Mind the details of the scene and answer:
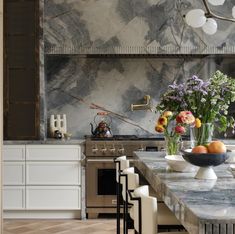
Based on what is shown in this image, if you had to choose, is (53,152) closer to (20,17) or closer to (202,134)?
(20,17)

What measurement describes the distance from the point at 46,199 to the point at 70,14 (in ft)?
6.49

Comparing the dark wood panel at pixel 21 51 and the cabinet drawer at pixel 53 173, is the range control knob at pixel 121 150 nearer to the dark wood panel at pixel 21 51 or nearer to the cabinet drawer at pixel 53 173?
the cabinet drawer at pixel 53 173

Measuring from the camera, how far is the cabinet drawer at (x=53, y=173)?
479cm

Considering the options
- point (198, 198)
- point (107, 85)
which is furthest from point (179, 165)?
point (107, 85)

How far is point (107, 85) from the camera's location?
5445mm

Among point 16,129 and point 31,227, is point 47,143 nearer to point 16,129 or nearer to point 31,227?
point 16,129

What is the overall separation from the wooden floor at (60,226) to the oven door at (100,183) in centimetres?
19

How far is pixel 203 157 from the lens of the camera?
2.25 metres

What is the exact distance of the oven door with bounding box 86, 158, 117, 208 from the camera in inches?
189

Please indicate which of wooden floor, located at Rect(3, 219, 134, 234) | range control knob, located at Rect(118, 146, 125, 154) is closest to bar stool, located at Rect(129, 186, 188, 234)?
wooden floor, located at Rect(3, 219, 134, 234)

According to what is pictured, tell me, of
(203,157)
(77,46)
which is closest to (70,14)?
(77,46)

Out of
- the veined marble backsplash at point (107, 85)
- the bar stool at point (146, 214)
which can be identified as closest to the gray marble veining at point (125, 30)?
the veined marble backsplash at point (107, 85)

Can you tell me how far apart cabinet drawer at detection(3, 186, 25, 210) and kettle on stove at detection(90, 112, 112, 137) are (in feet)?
3.32

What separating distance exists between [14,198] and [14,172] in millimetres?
270
